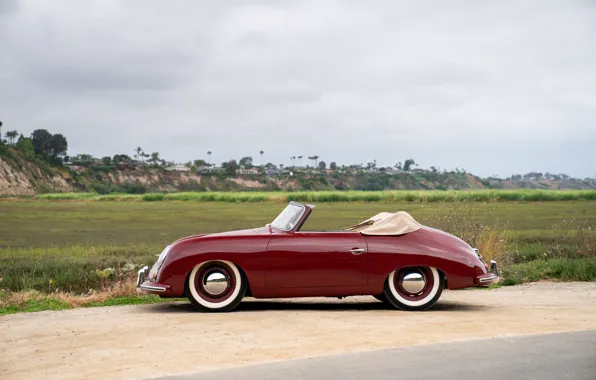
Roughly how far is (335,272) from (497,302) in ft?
9.48

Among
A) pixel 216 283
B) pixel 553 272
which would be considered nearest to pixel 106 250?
pixel 553 272

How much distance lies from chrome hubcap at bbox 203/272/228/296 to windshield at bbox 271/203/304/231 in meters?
1.10

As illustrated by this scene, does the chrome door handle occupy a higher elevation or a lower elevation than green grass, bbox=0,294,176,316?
higher

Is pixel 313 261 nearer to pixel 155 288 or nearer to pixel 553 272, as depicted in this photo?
pixel 155 288

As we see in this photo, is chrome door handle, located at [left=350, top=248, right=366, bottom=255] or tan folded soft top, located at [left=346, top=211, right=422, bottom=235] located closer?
chrome door handle, located at [left=350, top=248, right=366, bottom=255]

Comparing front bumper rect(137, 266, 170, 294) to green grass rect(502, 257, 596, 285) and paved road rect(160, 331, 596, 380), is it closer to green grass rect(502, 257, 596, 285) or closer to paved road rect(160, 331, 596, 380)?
paved road rect(160, 331, 596, 380)

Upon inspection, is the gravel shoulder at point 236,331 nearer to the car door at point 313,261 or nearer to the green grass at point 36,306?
the car door at point 313,261

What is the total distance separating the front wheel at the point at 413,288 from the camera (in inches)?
432

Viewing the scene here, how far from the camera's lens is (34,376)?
23.6 ft

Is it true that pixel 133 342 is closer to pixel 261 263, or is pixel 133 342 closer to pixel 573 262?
pixel 261 263

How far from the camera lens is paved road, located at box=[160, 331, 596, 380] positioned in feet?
22.4

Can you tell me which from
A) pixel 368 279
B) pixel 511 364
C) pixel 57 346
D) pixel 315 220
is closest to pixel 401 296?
pixel 368 279

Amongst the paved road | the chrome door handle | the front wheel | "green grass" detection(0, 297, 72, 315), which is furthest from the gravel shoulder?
the chrome door handle

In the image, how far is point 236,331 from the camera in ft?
29.8
